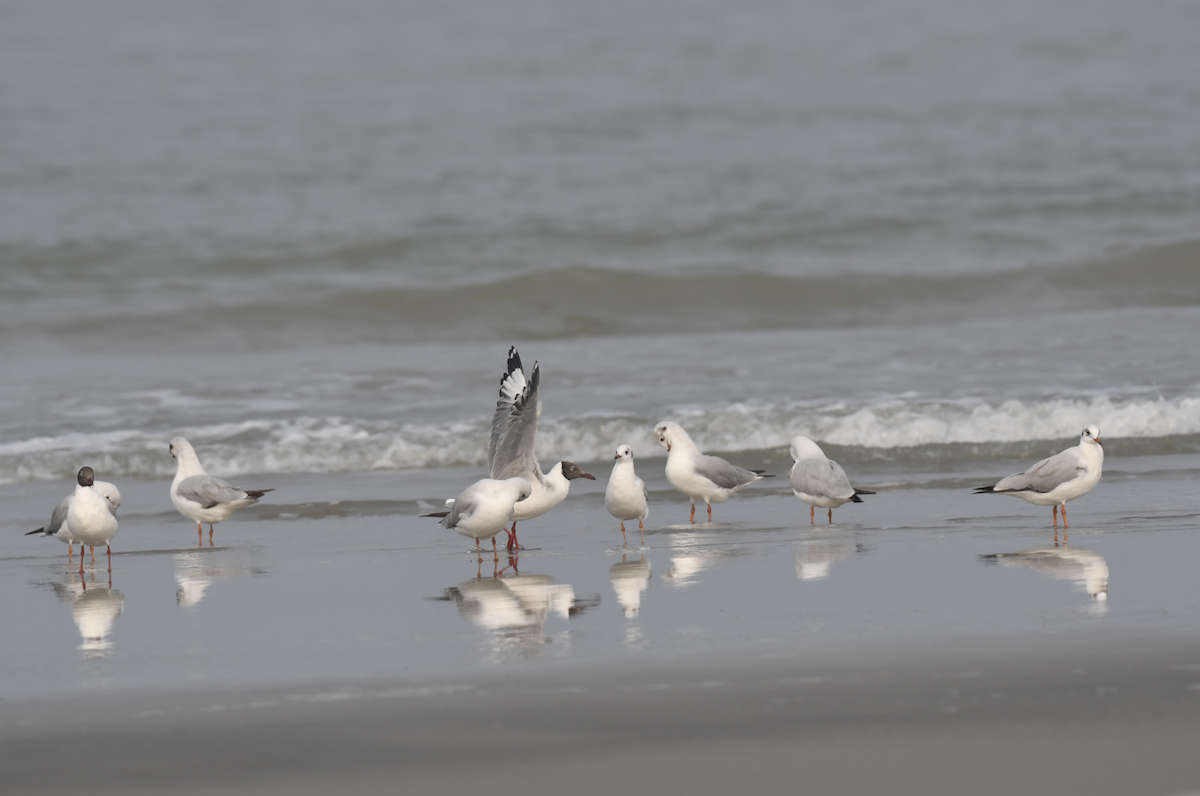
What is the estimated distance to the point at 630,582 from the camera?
238 inches

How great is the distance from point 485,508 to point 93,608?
1.78 m

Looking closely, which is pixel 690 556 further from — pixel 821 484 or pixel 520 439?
pixel 520 439

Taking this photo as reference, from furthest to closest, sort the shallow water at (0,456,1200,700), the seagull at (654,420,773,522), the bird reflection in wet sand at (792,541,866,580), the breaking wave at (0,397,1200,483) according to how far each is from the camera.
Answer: the breaking wave at (0,397,1200,483) → the seagull at (654,420,773,522) → the bird reflection in wet sand at (792,541,866,580) → the shallow water at (0,456,1200,700)

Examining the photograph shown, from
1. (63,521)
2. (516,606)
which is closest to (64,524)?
(63,521)

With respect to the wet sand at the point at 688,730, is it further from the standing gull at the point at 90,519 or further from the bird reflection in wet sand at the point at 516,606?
the standing gull at the point at 90,519

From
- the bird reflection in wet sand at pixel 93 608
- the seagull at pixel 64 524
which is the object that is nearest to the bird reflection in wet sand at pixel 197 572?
the bird reflection in wet sand at pixel 93 608

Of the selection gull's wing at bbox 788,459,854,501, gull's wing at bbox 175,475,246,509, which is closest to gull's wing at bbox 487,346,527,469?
gull's wing at bbox 175,475,246,509

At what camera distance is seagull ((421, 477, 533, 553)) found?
6.68m

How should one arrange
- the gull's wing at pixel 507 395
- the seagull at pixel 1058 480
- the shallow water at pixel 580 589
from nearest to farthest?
1. the shallow water at pixel 580 589
2. the seagull at pixel 1058 480
3. the gull's wing at pixel 507 395

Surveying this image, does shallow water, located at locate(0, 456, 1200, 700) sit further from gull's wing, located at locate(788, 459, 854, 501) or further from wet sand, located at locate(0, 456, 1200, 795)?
gull's wing, located at locate(788, 459, 854, 501)

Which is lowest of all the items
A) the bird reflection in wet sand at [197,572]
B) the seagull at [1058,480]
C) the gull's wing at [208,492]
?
the bird reflection in wet sand at [197,572]

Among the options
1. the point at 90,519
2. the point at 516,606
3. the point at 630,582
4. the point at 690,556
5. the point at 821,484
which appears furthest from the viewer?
the point at 821,484

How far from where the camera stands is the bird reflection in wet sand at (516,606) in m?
5.03

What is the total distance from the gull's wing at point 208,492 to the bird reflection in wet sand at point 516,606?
2.02 meters
